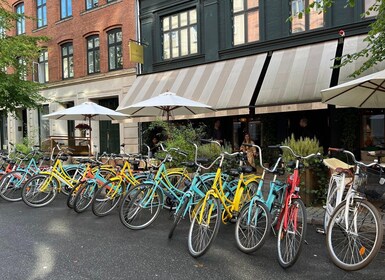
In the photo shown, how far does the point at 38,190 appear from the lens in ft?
23.9

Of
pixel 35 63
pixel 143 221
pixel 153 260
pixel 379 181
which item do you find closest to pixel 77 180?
pixel 143 221

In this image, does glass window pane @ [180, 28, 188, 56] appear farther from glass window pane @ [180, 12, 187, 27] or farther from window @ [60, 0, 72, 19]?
window @ [60, 0, 72, 19]

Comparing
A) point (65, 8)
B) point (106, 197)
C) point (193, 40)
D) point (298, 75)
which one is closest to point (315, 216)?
point (106, 197)

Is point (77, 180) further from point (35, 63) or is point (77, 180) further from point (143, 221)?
point (35, 63)

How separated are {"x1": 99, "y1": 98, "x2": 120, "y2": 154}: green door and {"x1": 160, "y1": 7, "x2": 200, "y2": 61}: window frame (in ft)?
13.6

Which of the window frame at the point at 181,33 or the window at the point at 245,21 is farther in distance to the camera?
the window frame at the point at 181,33

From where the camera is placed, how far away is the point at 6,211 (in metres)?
7.00

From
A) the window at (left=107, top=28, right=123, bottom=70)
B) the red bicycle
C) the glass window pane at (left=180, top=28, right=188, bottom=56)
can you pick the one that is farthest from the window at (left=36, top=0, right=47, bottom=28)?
the red bicycle

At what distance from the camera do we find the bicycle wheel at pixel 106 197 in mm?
6284

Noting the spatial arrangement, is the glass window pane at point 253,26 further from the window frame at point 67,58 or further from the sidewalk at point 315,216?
the window frame at point 67,58

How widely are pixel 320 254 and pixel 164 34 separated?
12.6m

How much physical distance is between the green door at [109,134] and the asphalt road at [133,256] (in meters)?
11.7

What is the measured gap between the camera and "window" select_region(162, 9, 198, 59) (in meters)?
14.3

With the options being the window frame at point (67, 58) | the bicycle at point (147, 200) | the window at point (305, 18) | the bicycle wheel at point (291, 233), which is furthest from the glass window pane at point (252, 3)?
the window frame at point (67, 58)
